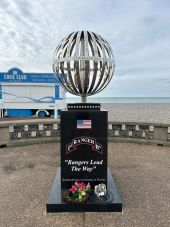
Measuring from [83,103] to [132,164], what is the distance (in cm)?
344

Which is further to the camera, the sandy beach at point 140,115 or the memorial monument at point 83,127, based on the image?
the sandy beach at point 140,115

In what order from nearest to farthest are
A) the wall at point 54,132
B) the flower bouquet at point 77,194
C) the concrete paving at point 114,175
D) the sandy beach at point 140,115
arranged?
1. the concrete paving at point 114,175
2. the flower bouquet at point 77,194
3. the wall at point 54,132
4. the sandy beach at point 140,115

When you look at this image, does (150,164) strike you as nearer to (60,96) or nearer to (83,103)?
(83,103)

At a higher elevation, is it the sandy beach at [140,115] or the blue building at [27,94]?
the blue building at [27,94]

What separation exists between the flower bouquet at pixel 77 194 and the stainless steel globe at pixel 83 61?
2.16m

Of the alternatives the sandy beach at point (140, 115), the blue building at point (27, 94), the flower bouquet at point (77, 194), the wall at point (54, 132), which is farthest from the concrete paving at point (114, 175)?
the blue building at point (27, 94)

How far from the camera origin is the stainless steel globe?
14.3 ft

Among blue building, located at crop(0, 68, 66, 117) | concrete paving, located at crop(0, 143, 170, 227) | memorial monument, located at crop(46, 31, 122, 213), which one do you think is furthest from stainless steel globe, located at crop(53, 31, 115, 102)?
blue building, located at crop(0, 68, 66, 117)

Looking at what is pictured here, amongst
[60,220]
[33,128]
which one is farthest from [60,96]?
[60,220]

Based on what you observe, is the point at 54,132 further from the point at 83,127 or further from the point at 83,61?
the point at 83,61

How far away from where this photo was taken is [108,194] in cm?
466

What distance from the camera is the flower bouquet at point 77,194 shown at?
4.22 meters

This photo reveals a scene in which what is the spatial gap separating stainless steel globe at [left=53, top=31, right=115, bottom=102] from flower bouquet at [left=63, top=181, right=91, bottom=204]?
7.08ft

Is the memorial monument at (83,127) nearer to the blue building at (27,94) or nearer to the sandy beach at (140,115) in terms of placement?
the sandy beach at (140,115)
